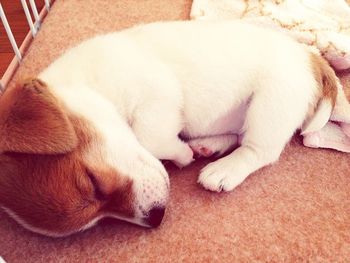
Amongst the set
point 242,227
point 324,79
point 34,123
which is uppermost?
point 34,123

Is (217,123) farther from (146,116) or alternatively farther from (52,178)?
(52,178)

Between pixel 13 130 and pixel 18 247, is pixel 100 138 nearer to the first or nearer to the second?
pixel 13 130

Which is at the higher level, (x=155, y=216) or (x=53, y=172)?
(x=53, y=172)

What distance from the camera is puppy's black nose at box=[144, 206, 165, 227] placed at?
4.25 feet

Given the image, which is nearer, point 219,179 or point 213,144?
point 219,179

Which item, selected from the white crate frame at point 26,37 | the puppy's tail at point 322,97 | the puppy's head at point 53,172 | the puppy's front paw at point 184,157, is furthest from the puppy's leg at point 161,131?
the white crate frame at point 26,37

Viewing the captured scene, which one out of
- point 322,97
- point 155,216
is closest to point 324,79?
point 322,97

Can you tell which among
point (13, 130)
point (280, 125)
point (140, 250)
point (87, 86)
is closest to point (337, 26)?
point (280, 125)

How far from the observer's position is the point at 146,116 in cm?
147

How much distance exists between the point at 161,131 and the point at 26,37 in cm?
111

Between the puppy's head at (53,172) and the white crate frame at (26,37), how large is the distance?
0.73m

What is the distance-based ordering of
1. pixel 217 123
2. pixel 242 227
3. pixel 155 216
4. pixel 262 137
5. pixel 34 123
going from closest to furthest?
1. pixel 34 123
2. pixel 155 216
3. pixel 242 227
4. pixel 262 137
5. pixel 217 123

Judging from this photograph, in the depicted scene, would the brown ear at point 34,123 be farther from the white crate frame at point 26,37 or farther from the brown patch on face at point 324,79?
the brown patch on face at point 324,79

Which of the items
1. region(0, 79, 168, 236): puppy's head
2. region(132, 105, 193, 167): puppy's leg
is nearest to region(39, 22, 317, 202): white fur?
region(132, 105, 193, 167): puppy's leg
